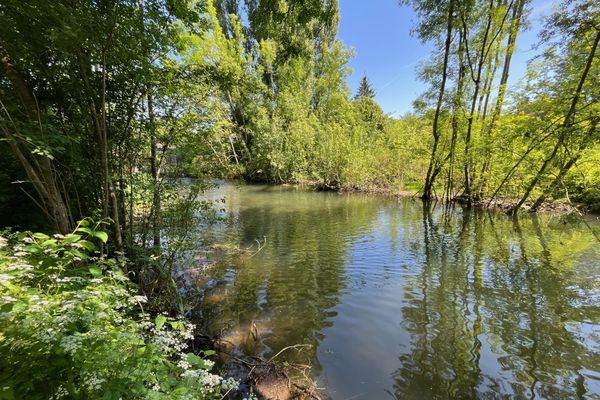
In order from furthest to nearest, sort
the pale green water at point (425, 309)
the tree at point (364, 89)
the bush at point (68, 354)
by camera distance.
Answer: the tree at point (364, 89) → the pale green water at point (425, 309) → the bush at point (68, 354)

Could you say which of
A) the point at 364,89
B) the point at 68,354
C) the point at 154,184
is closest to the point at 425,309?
the point at 68,354

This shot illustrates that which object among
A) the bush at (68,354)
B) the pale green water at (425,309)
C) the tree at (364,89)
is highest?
the tree at (364,89)

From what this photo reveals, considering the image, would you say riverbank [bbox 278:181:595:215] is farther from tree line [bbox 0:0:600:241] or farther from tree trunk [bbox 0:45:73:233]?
tree trunk [bbox 0:45:73:233]

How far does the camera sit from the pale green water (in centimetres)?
346

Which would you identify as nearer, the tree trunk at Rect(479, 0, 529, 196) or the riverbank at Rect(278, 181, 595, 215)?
the tree trunk at Rect(479, 0, 529, 196)

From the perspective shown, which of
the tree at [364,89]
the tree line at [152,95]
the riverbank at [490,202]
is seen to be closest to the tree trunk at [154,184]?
the tree line at [152,95]

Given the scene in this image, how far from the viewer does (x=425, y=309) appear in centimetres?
497

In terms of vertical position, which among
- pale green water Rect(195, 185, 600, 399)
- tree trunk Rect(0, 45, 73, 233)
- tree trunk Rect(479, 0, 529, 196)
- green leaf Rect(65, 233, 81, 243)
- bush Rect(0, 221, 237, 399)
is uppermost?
tree trunk Rect(479, 0, 529, 196)

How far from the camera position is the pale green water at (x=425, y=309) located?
11.3 ft

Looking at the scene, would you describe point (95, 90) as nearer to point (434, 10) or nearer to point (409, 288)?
point (409, 288)

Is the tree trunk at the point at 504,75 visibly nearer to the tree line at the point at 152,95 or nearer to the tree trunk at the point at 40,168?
the tree line at the point at 152,95

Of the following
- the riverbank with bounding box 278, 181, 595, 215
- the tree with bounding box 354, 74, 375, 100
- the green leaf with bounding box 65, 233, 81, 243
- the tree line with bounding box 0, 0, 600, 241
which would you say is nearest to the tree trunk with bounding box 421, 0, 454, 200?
the tree line with bounding box 0, 0, 600, 241

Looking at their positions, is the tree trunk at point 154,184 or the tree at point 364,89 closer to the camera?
the tree trunk at point 154,184

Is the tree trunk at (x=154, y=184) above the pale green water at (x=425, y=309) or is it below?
above
